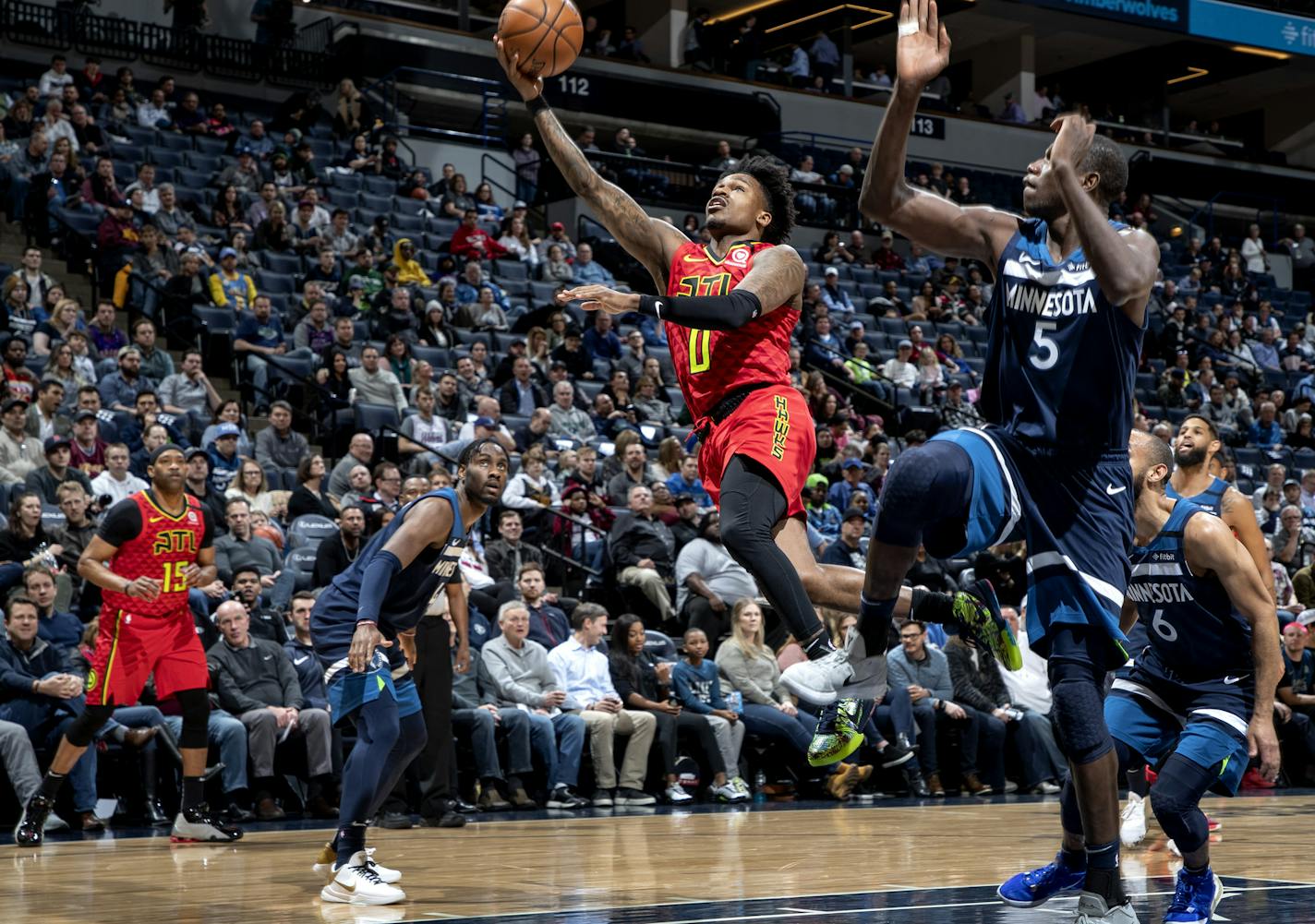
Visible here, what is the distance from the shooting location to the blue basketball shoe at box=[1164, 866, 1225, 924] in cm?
505

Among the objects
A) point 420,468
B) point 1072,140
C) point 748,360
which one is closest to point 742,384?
point 748,360

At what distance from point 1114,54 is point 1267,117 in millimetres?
4688

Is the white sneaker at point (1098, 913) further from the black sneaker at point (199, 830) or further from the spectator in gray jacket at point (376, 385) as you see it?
the spectator in gray jacket at point (376, 385)

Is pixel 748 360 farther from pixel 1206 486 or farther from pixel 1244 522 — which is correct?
pixel 1244 522

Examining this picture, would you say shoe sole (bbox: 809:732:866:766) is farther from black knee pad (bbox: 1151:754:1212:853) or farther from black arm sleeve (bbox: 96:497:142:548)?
black arm sleeve (bbox: 96:497:142:548)

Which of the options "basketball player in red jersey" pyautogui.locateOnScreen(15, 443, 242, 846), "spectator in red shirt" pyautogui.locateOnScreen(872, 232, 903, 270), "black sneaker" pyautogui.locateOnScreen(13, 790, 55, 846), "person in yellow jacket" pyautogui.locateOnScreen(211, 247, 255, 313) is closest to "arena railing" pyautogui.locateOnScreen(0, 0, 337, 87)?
"person in yellow jacket" pyautogui.locateOnScreen(211, 247, 255, 313)

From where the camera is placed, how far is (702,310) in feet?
15.5

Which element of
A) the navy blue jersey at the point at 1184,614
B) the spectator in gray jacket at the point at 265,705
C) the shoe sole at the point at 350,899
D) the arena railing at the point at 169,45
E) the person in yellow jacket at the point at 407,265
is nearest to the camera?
the navy blue jersey at the point at 1184,614

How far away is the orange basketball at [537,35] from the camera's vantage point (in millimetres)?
5723

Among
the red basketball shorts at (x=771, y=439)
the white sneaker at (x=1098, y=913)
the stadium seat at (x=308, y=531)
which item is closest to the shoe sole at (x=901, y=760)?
the stadium seat at (x=308, y=531)

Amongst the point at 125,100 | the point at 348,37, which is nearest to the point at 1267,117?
the point at 348,37

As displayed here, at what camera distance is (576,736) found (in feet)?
33.7

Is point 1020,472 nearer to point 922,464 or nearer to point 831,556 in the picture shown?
point 922,464

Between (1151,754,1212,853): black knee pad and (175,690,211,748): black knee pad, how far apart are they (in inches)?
197
